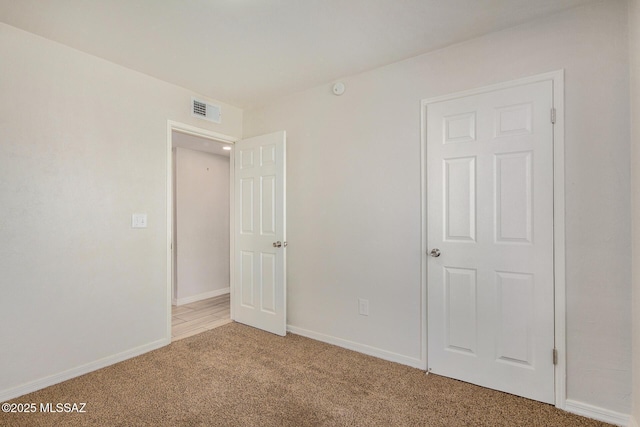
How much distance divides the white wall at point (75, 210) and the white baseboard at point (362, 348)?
52.2 inches

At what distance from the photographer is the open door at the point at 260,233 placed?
10.3ft

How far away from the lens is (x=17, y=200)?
2.11 m

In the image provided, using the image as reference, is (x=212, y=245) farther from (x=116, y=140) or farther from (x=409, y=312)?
(x=409, y=312)

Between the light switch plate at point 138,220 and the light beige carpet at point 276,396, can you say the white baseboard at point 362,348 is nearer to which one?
the light beige carpet at point 276,396

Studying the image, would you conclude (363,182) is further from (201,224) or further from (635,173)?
(201,224)

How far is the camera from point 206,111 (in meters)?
3.27

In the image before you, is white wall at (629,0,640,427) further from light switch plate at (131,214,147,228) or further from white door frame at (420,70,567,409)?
light switch plate at (131,214,147,228)

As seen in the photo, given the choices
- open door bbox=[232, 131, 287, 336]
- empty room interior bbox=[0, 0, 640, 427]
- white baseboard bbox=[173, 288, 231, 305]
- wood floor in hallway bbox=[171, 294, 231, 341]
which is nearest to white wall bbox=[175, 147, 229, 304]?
white baseboard bbox=[173, 288, 231, 305]

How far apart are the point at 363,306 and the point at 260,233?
1.31 m

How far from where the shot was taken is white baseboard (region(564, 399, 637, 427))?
175 centimetres

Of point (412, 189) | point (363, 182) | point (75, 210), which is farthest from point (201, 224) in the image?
point (412, 189)

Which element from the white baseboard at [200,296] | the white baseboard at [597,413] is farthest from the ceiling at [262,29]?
the white baseboard at [200,296]

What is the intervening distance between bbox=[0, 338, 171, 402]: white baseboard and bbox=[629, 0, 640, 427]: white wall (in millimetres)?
3398

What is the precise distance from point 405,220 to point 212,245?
3501mm
